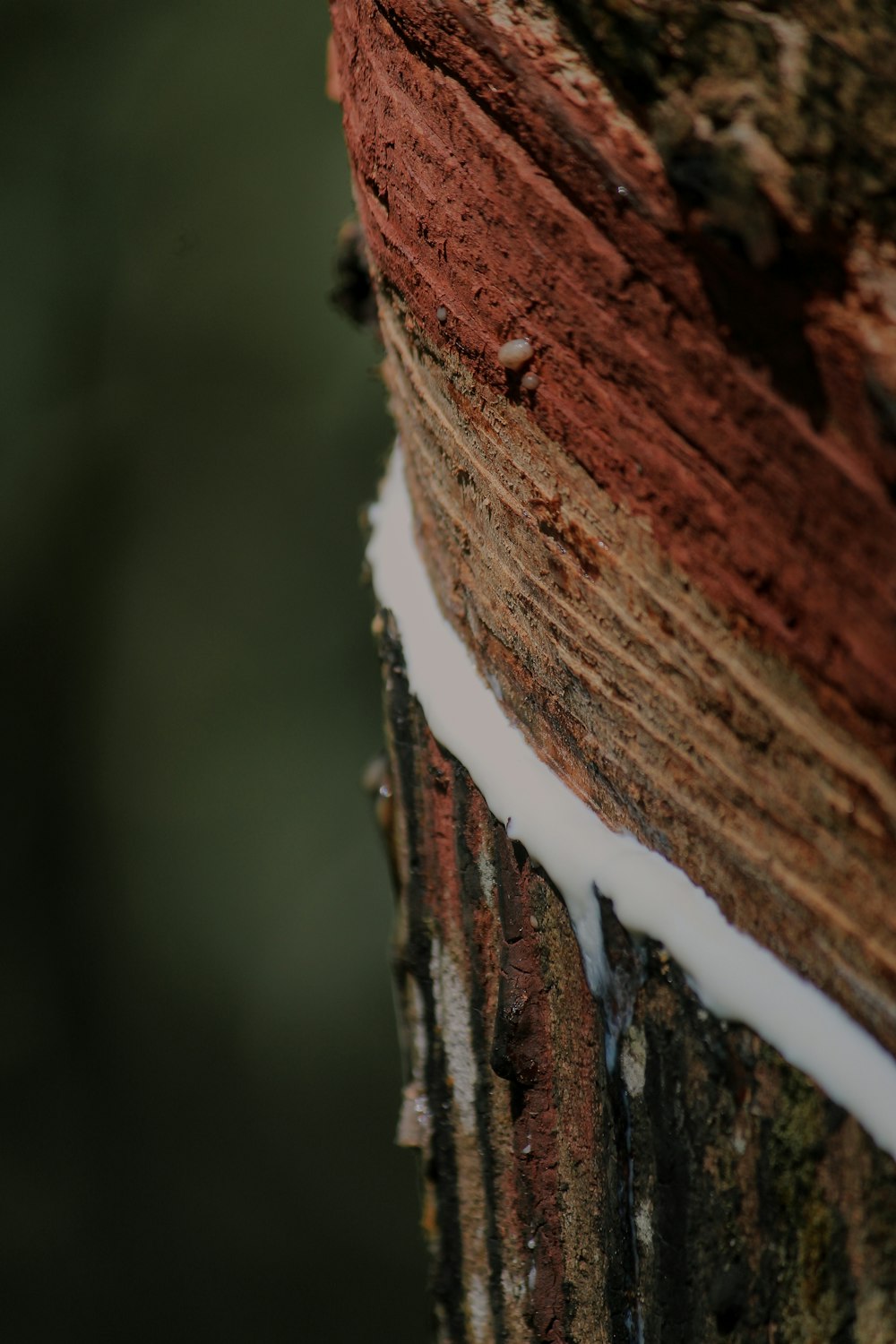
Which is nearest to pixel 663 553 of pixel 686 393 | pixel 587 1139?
pixel 686 393

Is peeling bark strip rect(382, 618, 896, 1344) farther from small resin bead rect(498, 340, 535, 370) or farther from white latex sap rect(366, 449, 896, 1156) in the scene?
small resin bead rect(498, 340, 535, 370)

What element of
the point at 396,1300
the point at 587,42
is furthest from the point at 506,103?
the point at 396,1300

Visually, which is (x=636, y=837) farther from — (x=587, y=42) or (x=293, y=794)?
(x=293, y=794)

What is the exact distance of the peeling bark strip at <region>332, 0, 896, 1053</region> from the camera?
240mm

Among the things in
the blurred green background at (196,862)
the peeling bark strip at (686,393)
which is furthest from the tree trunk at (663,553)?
the blurred green background at (196,862)

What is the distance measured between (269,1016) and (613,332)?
1465mm

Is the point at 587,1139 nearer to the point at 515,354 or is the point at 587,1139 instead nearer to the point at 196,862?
the point at 515,354

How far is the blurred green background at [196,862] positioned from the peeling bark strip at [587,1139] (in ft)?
3.61

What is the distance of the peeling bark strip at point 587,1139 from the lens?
0.31m

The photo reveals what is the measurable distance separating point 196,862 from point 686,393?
1.46 metres

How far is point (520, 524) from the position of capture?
0.37m

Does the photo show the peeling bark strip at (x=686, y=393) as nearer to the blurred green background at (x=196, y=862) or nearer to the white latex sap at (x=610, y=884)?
the white latex sap at (x=610, y=884)

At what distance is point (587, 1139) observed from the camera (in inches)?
15.6

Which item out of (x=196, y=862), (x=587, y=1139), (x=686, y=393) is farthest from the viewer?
(x=196, y=862)
